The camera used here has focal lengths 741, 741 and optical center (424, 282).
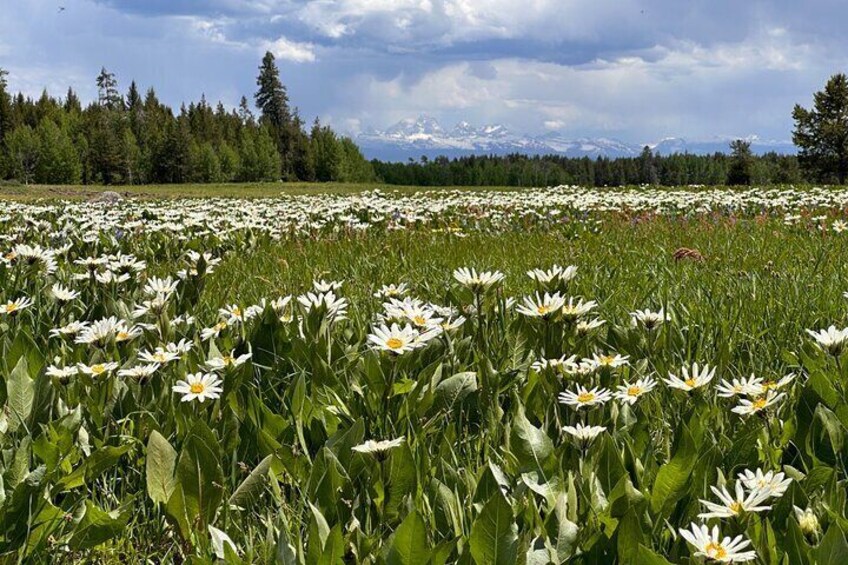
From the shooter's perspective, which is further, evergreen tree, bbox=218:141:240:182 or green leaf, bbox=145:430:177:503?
evergreen tree, bbox=218:141:240:182

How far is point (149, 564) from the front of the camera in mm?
1789

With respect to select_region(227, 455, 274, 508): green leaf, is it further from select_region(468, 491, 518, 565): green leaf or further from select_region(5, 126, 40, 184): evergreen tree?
select_region(5, 126, 40, 184): evergreen tree

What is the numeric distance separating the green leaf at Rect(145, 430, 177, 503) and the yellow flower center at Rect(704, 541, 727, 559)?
1344 mm

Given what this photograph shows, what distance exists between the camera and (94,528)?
5.84 ft

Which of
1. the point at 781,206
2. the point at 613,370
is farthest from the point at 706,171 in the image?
the point at 613,370

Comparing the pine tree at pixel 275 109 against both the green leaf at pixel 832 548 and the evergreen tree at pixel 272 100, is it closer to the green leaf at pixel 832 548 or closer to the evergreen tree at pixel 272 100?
the evergreen tree at pixel 272 100

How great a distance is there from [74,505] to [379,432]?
94cm

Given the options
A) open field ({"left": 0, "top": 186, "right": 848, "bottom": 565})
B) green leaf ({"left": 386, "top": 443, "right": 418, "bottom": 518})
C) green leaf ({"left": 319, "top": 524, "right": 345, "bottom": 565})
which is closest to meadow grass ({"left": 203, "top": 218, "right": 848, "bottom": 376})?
open field ({"left": 0, "top": 186, "right": 848, "bottom": 565})

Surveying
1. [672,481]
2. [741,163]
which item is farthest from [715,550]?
[741,163]

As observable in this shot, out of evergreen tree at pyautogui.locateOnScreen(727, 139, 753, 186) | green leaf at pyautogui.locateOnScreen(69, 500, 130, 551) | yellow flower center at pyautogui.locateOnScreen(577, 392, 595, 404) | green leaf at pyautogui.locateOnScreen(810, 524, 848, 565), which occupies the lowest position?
green leaf at pyautogui.locateOnScreen(69, 500, 130, 551)

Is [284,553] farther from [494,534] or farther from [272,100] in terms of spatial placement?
[272,100]

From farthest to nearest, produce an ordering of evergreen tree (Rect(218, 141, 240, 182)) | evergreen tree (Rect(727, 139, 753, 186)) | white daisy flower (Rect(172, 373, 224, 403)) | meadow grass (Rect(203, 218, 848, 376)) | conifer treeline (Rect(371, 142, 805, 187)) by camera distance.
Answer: conifer treeline (Rect(371, 142, 805, 187)) → evergreen tree (Rect(218, 141, 240, 182)) → evergreen tree (Rect(727, 139, 753, 186)) → meadow grass (Rect(203, 218, 848, 376)) → white daisy flower (Rect(172, 373, 224, 403))

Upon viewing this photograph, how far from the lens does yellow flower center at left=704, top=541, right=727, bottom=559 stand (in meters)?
1.26

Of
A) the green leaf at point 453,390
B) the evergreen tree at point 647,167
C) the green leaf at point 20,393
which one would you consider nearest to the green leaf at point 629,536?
the green leaf at point 453,390
